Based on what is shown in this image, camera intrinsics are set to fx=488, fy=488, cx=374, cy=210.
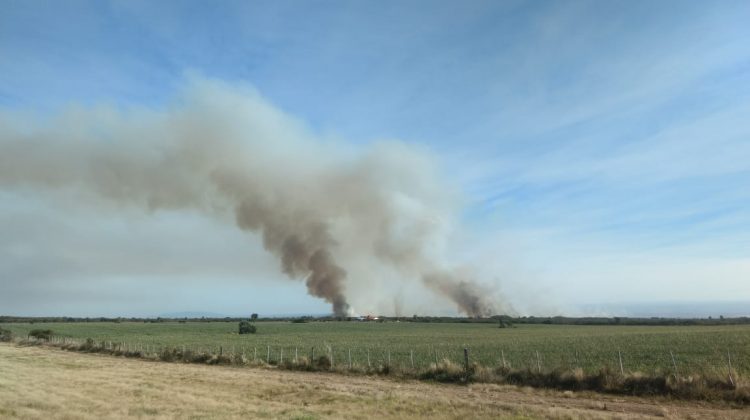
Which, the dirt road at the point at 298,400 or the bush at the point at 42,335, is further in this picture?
the bush at the point at 42,335

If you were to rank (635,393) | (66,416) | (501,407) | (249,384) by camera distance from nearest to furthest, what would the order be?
(66,416), (501,407), (635,393), (249,384)

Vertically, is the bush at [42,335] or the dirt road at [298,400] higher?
the bush at [42,335]

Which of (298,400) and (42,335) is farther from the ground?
(42,335)

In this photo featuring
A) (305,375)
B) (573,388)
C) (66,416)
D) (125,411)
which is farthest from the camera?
(305,375)

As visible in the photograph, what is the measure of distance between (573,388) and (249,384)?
13.1m

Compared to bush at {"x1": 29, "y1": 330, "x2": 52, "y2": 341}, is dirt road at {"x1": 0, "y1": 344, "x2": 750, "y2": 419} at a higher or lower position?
lower

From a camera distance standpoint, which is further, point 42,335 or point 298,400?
point 42,335

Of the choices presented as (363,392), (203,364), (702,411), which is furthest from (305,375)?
(702,411)

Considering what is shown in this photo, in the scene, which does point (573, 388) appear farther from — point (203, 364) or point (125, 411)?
point (203, 364)

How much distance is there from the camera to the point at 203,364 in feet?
107

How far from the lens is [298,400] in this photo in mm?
16734

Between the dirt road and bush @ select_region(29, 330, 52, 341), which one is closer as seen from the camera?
the dirt road

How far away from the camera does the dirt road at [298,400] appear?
13.6 metres

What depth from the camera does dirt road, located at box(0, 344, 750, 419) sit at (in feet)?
44.7
